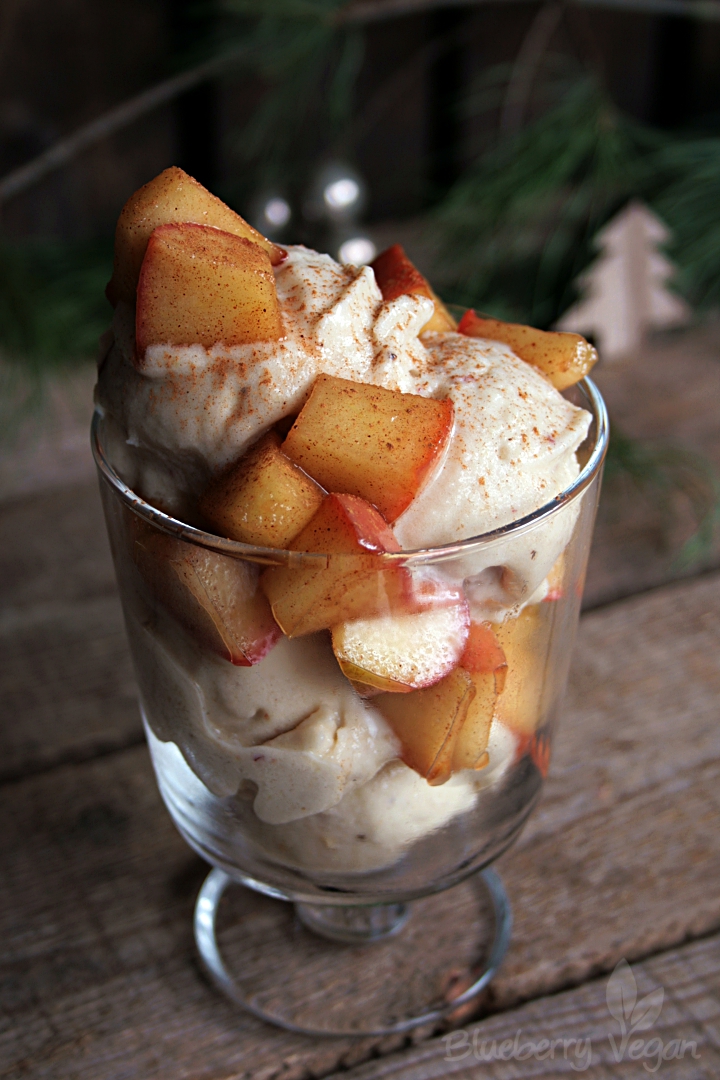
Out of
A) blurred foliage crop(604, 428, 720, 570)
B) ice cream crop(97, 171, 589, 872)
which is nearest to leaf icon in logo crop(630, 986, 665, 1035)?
ice cream crop(97, 171, 589, 872)

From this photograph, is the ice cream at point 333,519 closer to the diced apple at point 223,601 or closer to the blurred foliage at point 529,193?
the diced apple at point 223,601

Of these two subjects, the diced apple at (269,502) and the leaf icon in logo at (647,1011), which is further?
the leaf icon in logo at (647,1011)

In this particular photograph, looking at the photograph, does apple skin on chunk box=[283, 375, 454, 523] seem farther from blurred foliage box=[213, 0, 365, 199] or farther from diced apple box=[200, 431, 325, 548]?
blurred foliage box=[213, 0, 365, 199]

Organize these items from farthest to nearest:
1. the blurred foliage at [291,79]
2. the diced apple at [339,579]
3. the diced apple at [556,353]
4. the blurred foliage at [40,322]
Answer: the blurred foliage at [291,79] → the blurred foliage at [40,322] → the diced apple at [556,353] → the diced apple at [339,579]

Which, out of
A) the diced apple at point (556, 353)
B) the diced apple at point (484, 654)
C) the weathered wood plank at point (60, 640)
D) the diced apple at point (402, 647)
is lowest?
the weathered wood plank at point (60, 640)

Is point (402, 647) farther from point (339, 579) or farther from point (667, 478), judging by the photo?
point (667, 478)

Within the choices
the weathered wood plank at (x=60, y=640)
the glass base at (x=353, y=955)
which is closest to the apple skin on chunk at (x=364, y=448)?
the glass base at (x=353, y=955)
